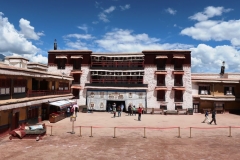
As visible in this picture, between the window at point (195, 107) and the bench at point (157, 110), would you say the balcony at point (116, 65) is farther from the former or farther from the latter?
the window at point (195, 107)

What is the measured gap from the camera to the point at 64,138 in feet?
63.0

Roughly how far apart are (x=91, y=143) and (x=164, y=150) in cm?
608

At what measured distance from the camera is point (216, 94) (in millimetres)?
39781

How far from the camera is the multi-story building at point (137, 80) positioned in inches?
1545

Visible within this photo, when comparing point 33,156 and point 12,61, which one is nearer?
point 33,156

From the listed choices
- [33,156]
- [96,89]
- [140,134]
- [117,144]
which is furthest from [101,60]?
[33,156]

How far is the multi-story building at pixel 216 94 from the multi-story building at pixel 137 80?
78.2 inches

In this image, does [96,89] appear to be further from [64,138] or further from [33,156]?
[33,156]

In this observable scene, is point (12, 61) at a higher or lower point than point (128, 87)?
higher

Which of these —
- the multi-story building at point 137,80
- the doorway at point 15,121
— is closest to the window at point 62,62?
the multi-story building at point 137,80

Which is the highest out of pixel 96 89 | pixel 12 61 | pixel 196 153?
pixel 12 61

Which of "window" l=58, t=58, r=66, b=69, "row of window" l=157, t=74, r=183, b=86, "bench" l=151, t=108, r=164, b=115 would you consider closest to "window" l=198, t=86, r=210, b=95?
"row of window" l=157, t=74, r=183, b=86

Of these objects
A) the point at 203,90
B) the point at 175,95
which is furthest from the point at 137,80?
the point at 203,90

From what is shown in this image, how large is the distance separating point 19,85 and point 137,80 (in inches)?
896
